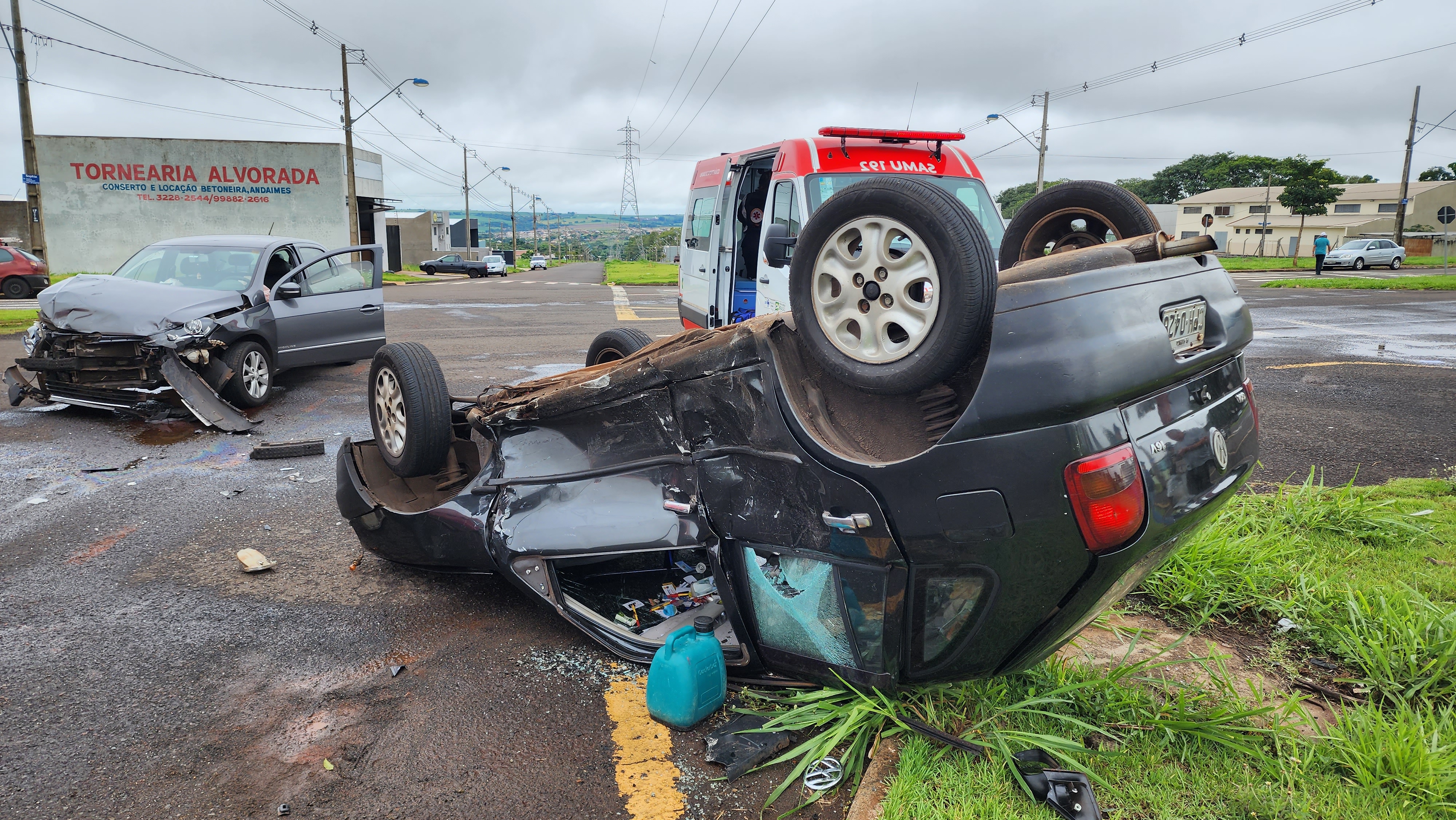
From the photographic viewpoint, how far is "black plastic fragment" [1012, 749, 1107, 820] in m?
2.14

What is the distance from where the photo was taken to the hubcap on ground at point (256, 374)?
307 inches

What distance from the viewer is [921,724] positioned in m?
2.49

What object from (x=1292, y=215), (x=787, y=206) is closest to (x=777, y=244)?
(x=787, y=206)

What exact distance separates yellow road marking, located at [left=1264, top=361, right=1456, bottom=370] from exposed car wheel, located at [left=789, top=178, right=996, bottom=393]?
9.22 metres

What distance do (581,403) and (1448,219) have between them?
31541mm

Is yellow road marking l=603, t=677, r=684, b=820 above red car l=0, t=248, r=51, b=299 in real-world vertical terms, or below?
below

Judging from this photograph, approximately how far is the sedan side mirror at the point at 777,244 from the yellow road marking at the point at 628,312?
31.0 feet

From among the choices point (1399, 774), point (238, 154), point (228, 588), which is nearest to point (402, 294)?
point (238, 154)

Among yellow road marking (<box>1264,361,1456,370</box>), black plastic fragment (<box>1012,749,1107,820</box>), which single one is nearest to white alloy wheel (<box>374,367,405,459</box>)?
black plastic fragment (<box>1012,749,1107,820</box>)

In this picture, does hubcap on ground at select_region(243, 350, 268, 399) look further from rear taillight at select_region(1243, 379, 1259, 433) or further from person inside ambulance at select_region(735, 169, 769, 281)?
rear taillight at select_region(1243, 379, 1259, 433)

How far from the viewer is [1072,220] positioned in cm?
308

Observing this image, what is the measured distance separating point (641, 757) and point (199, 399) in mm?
6292

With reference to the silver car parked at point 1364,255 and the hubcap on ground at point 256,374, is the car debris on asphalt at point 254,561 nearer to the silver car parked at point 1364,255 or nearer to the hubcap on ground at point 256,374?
the hubcap on ground at point 256,374

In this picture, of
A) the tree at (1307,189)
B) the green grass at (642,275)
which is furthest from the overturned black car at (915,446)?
the tree at (1307,189)
